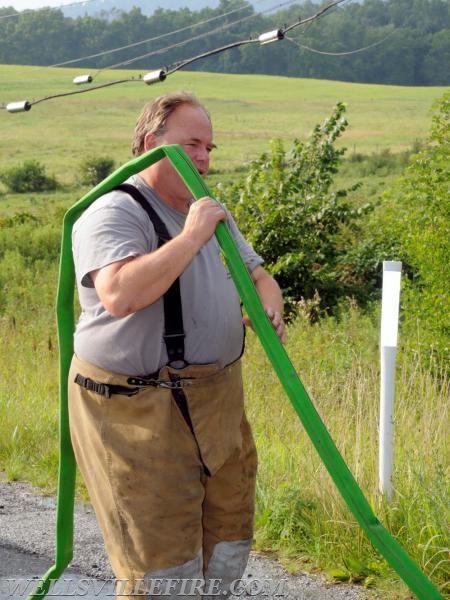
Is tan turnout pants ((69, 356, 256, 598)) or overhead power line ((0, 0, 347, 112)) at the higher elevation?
overhead power line ((0, 0, 347, 112))

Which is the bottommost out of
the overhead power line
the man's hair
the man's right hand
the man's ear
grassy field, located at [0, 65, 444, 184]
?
grassy field, located at [0, 65, 444, 184]

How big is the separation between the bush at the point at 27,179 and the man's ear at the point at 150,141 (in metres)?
52.9

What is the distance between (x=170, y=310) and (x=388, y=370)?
5.27 ft

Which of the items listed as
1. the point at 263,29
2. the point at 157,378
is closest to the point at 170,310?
the point at 157,378

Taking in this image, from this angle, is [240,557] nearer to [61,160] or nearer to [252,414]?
[252,414]

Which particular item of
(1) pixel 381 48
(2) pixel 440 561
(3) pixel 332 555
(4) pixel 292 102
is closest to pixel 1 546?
(3) pixel 332 555

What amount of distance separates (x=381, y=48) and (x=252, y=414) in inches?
3496

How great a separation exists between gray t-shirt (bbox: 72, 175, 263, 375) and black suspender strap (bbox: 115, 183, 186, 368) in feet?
0.05

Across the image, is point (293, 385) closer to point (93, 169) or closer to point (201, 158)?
point (201, 158)

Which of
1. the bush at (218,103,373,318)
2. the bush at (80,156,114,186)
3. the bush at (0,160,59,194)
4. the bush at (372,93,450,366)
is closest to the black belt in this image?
the bush at (372,93,450,366)

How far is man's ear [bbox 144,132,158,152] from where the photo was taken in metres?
3.25

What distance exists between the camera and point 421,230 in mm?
9047

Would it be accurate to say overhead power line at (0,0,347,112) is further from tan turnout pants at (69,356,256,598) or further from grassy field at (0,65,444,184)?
grassy field at (0,65,444,184)

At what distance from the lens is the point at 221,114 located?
259 feet
